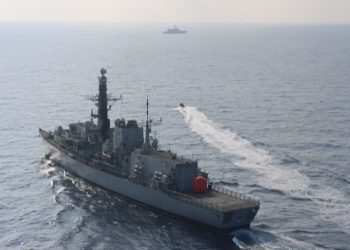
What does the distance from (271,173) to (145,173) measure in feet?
56.4

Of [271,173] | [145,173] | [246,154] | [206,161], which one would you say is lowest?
[206,161]

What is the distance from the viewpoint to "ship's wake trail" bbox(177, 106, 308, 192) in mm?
66637

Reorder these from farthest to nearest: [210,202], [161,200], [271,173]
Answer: [271,173] → [161,200] → [210,202]

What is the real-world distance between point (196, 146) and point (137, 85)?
66.3 m

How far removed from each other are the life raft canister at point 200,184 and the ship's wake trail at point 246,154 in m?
10.1

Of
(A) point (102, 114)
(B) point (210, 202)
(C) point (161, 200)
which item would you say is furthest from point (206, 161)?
(B) point (210, 202)

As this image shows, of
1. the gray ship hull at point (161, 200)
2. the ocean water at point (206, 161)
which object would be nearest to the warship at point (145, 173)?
the gray ship hull at point (161, 200)

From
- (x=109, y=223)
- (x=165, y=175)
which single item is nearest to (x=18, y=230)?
(x=109, y=223)

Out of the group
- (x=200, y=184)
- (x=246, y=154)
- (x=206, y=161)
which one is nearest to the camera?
(x=200, y=184)

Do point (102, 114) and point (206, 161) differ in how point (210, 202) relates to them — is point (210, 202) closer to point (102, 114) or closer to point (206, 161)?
point (206, 161)

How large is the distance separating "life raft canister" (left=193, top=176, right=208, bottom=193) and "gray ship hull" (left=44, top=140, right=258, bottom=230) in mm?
3111

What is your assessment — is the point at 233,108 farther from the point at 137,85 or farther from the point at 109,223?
the point at 109,223

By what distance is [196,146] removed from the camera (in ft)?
276

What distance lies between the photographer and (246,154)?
78.4 metres
